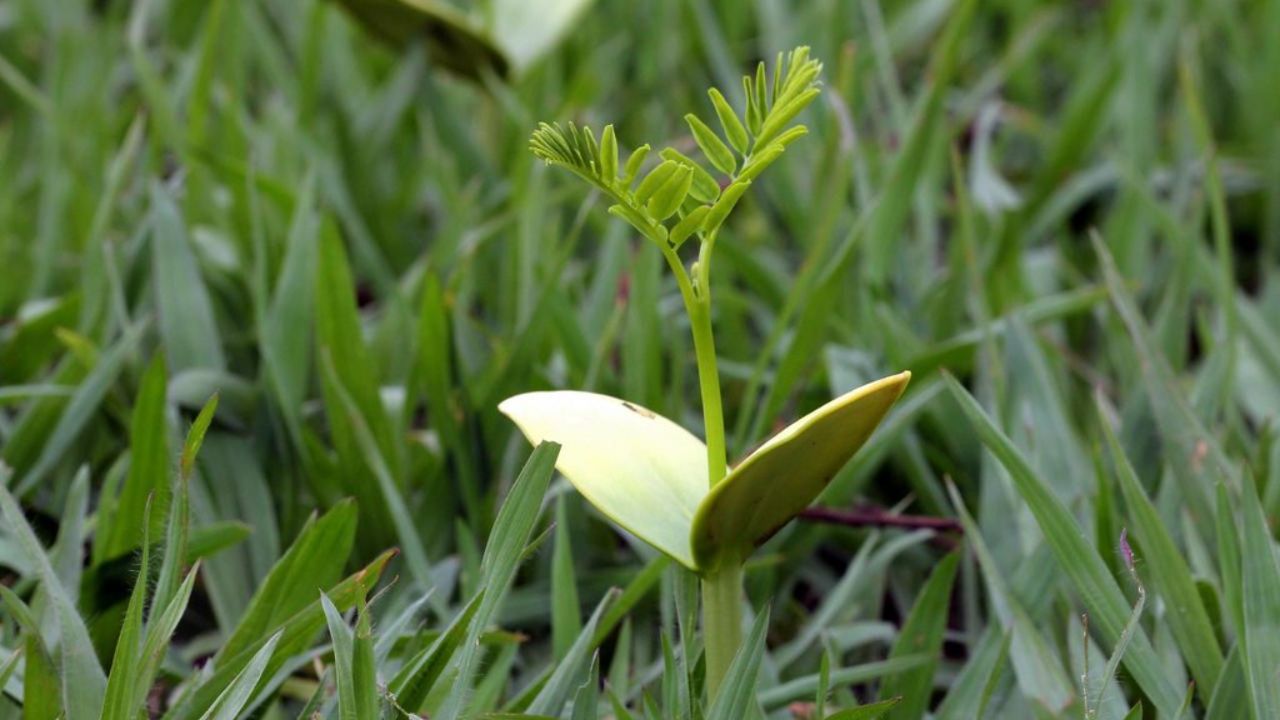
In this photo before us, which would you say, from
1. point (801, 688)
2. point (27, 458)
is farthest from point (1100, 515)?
point (27, 458)

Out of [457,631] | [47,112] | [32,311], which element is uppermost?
[47,112]

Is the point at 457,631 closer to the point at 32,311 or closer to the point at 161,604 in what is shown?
the point at 161,604

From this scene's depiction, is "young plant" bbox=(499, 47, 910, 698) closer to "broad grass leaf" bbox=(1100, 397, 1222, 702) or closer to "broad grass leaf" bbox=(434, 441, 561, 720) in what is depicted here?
"broad grass leaf" bbox=(434, 441, 561, 720)

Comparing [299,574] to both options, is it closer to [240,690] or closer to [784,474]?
[240,690]

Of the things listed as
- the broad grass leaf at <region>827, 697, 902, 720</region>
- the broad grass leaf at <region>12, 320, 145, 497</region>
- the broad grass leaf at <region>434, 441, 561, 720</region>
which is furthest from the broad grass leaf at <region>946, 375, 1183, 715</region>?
the broad grass leaf at <region>12, 320, 145, 497</region>

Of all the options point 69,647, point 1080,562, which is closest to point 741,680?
point 1080,562

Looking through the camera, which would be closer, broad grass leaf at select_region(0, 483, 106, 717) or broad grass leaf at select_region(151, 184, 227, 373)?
broad grass leaf at select_region(0, 483, 106, 717)
